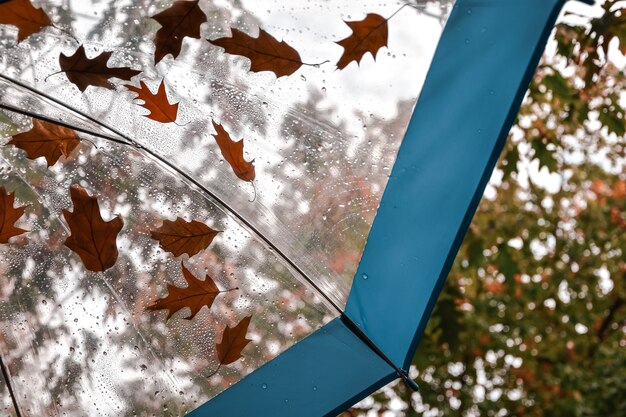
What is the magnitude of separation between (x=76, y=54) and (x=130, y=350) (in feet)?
2.15

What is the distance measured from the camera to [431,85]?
127 cm

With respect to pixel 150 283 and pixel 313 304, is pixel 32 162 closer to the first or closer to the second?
pixel 150 283

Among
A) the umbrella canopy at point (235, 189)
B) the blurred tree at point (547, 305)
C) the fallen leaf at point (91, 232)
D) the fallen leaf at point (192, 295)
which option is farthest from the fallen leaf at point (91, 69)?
Answer: the blurred tree at point (547, 305)

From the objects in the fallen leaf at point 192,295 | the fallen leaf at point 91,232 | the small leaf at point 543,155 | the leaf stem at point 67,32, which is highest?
the leaf stem at point 67,32

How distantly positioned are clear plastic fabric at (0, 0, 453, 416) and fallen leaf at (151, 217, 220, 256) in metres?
0.03

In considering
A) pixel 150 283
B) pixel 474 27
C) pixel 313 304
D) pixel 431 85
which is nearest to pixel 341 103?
pixel 431 85

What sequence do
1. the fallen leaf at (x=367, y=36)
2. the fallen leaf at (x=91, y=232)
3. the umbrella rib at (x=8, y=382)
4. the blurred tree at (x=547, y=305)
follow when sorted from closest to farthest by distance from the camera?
the fallen leaf at (x=367, y=36)
the fallen leaf at (x=91, y=232)
the umbrella rib at (x=8, y=382)
the blurred tree at (x=547, y=305)

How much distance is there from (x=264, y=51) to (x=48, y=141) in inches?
20.7

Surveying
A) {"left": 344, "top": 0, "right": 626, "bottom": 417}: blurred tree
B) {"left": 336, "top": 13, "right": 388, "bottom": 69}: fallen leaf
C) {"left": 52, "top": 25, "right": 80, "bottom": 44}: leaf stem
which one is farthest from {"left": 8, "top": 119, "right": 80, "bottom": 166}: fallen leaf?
{"left": 344, "top": 0, "right": 626, "bottom": 417}: blurred tree

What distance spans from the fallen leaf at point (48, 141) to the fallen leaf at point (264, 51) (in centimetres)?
40

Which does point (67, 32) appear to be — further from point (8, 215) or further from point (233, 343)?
point (233, 343)

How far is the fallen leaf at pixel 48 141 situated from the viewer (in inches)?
58.4

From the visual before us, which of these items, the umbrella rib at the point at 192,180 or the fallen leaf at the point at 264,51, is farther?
the umbrella rib at the point at 192,180

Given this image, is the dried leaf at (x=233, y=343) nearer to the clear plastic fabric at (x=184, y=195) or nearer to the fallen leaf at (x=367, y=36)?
the clear plastic fabric at (x=184, y=195)
